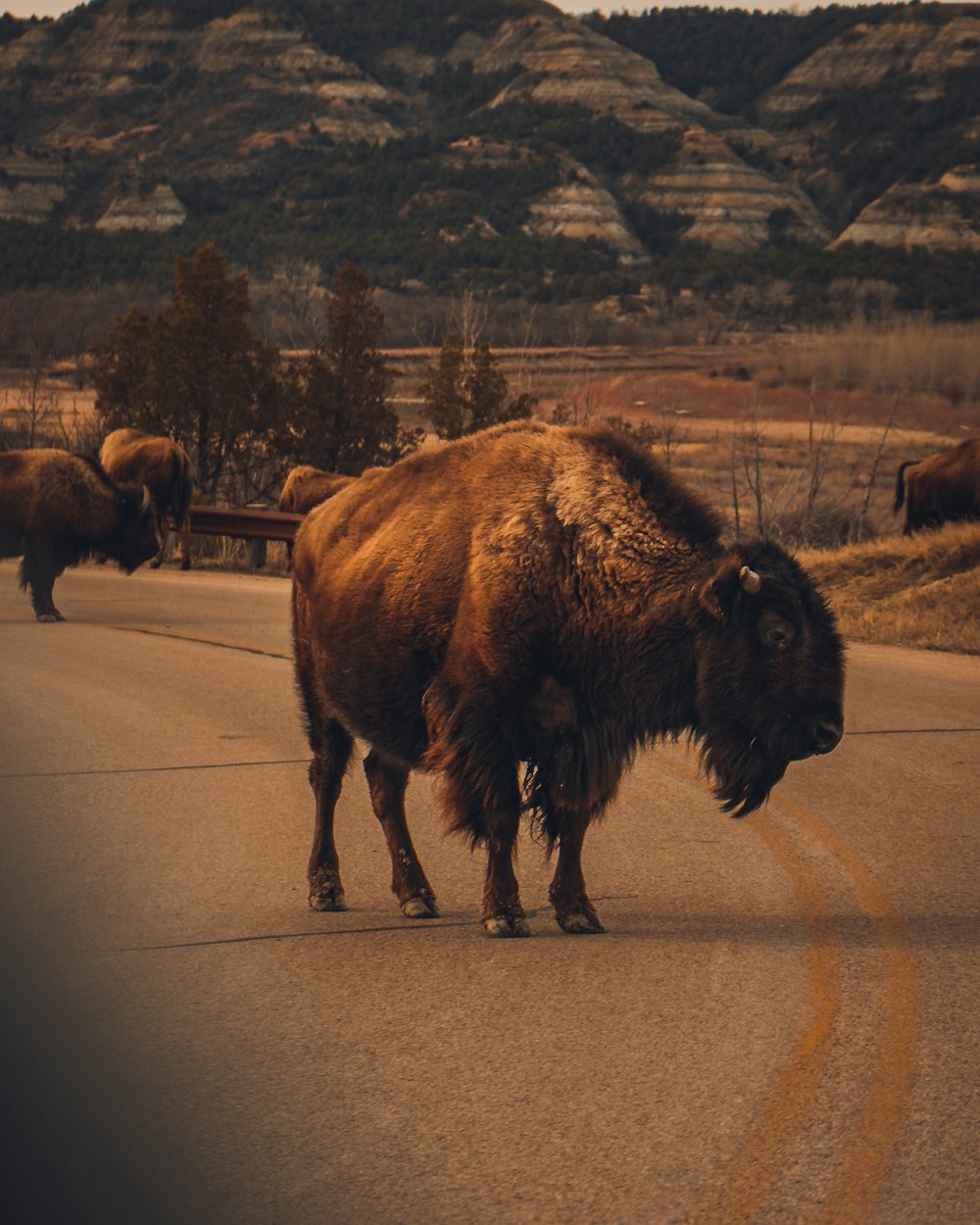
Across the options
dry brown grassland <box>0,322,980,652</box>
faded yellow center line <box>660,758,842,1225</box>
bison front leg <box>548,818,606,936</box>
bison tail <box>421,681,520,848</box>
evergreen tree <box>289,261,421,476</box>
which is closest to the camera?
faded yellow center line <box>660,758,842,1225</box>

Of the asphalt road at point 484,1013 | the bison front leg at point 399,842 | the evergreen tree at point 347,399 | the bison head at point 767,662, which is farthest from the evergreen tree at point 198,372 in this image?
the bison head at point 767,662

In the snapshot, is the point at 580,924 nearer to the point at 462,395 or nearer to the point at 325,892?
the point at 325,892

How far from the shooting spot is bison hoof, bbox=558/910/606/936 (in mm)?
6379

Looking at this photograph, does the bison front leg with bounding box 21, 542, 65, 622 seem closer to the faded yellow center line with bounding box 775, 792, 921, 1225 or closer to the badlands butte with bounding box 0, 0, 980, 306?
the faded yellow center line with bounding box 775, 792, 921, 1225

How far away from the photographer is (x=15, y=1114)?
4.54m

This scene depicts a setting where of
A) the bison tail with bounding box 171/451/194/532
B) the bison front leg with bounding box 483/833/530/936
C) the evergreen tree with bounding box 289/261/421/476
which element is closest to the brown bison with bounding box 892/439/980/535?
the evergreen tree with bounding box 289/261/421/476

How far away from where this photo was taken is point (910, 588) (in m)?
18.1

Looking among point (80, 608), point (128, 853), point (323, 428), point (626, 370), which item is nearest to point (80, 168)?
point (626, 370)

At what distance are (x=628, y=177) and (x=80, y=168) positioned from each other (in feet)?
159

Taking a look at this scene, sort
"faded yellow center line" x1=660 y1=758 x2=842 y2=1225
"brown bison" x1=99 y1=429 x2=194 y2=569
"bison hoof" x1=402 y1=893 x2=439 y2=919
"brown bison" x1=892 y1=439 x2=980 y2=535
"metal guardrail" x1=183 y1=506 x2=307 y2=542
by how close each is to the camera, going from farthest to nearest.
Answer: "brown bison" x1=892 y1=439 x2=980 y2=535 → "brown bison" x1=99 y1=429 x2=194 y2=569 → "metal guardrail" x1=183 y1=506 x2=307 y2=542 → "bison hoof" x1=402 y1=893 x2=439 y2=919 → "faded yellow center line" x1=660 y1=758 x2=842 y2=1225

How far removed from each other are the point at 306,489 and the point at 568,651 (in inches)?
627

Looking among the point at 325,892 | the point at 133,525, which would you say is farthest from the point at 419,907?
the point at 133,525

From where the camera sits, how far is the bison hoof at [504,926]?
6.25m

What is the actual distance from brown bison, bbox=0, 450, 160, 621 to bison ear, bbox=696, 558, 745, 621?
40.3ft
